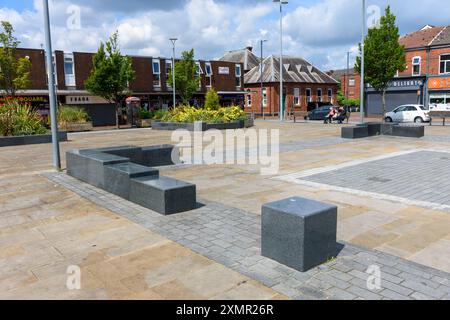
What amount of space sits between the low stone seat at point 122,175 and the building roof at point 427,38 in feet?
135

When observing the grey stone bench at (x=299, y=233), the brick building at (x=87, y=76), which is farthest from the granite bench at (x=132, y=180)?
the brick building at (x=87, y=76)

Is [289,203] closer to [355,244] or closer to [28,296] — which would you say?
[355,244]

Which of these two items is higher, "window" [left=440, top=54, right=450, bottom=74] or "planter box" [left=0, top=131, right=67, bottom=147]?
"window" [left=440, top=54, right=450, bottom=74]

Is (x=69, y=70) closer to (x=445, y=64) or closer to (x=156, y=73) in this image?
(x=156, y=73)

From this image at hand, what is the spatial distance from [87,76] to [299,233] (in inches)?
1435

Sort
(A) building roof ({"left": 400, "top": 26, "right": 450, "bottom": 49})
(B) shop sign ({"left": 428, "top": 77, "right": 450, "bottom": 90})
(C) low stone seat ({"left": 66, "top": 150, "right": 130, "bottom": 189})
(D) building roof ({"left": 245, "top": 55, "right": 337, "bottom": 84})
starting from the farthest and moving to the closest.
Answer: (D) building roof ({"left": 245, "top": 55, "right": 337, "bottom": 84}) < (A) building roof ({"left": 400, "top": 26, "right": 450, "bottom": 49}) < (B) shop sign ({"left": 428, "top": 77, "right": 450, "bottom": 90}) < (C) low stone seat ({"left": 66, "top": 150, "right": 130, "bottom": 189})

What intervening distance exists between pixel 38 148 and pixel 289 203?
15.5 metres

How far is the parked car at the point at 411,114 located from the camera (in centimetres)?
3095

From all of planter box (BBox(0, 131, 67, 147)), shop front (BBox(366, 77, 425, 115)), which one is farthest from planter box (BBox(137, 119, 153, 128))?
shop front (BBox(366, 77, 425, 115))

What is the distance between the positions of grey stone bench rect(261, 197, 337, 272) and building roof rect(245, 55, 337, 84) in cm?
5055

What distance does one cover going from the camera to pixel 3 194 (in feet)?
28.7

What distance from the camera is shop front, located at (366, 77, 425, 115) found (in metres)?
41.8

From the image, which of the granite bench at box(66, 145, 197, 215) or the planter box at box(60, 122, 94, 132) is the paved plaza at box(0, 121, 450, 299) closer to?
the granite bench at box(66, 145, 197, 215)

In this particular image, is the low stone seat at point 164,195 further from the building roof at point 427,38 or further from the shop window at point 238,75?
the shop window at point 238,75
